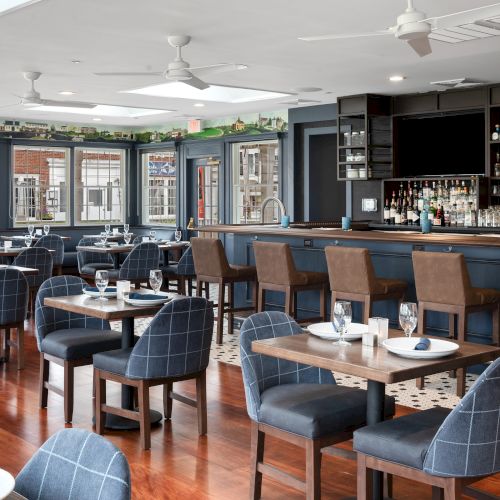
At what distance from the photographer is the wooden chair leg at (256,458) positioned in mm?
3613

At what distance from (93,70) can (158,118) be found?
488 cm

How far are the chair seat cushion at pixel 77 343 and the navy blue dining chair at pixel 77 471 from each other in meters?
2.96

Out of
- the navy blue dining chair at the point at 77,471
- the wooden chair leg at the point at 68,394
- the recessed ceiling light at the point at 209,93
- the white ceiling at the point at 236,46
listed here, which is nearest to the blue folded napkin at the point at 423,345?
the navy blue dining chair at the point at 77,471

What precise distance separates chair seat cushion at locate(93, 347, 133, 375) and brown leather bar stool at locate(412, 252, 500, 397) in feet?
7.64

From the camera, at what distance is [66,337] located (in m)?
5.11

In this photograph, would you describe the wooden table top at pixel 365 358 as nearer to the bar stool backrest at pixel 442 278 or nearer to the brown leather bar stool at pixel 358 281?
the bar stool backrest at pixel 442 278

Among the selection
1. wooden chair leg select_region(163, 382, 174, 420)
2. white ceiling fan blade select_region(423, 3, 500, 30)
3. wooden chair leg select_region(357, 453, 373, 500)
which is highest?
white ceiling fan blade select_region(423, 3, 500, 30)

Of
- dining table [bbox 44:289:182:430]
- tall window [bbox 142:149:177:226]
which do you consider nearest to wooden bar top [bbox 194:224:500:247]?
dining table [bbox 44:289:182:430]

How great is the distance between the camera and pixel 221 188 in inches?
528

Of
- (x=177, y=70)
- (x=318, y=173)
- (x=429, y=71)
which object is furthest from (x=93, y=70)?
(x=318, y=173)

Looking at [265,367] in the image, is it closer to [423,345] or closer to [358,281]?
[423,345]

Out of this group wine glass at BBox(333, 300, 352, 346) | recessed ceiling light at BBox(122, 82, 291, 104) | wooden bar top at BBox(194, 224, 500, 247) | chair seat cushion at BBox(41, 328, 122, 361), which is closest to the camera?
wine glass at BBox(333, 300, 352, 346)

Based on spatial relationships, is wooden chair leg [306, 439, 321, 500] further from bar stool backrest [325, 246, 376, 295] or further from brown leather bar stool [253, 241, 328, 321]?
brown leather bar stool [253, 241, 328, 321]

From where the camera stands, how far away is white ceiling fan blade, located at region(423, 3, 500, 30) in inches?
186
